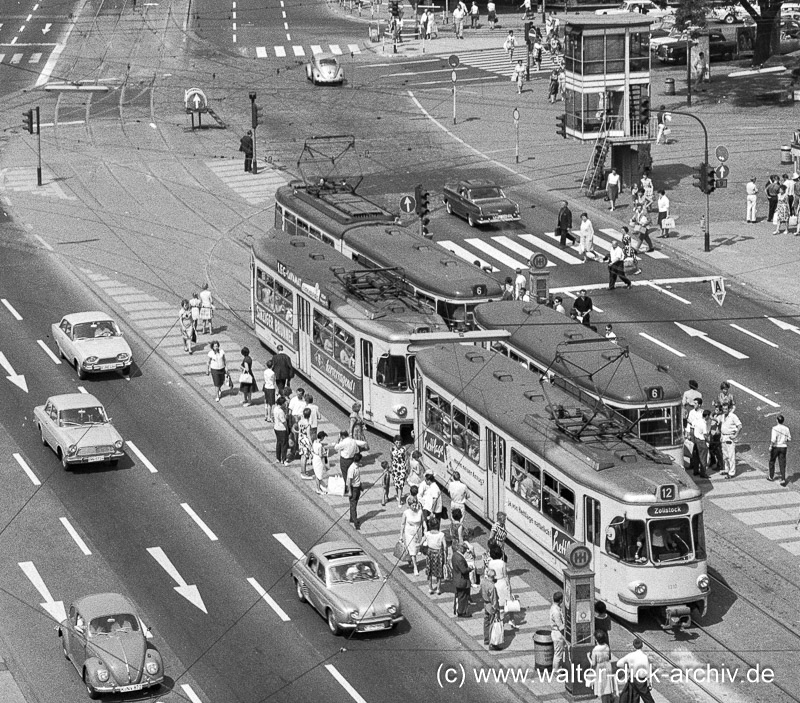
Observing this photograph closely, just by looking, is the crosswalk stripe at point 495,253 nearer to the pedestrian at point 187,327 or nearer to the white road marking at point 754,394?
the white road marking at point 754,394

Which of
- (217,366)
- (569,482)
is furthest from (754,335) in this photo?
(569,482)

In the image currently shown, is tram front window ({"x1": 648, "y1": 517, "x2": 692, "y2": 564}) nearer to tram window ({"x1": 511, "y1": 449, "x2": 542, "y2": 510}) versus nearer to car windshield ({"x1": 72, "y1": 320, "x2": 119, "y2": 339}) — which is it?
tram window ({"x1": 511, "y1": 449, "x2": 542, "y2": 510})

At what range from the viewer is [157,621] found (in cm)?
3378

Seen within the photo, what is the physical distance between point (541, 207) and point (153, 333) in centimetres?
1966

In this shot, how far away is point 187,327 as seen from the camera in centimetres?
5109

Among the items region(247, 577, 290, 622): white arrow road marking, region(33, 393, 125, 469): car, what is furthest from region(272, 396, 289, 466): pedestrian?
region(247, 577, 290, 622): white arrow road marking

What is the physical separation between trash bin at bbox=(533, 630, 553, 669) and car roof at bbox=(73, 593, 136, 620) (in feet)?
24.6

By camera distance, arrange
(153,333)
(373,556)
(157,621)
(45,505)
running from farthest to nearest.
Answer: (153,333) → (45,505) → (373,556) → (157,621)

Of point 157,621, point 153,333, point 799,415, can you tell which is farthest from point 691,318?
point 157,621

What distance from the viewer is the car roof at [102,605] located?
31.2 meters

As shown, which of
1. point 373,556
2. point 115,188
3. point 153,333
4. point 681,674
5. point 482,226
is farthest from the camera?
point 115,188

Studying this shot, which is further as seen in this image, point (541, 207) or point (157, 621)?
point (541, 207)

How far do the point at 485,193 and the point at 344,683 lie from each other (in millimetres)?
35815

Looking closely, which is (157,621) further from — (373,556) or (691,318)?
(691,318)
